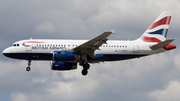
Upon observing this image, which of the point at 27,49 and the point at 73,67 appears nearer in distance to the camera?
the point at 27,49

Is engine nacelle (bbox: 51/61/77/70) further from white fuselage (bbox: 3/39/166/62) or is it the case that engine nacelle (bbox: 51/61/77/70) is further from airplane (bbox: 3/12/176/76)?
white fuselage (bbox: 3/39/166/62)

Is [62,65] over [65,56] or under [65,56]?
under

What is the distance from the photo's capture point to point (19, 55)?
2119 inches

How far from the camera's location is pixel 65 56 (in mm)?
51656

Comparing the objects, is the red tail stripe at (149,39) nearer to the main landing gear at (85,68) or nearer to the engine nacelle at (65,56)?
the main landing gear at (85,68)

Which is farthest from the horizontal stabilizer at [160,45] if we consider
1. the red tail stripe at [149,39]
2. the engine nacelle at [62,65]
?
the engine nacelle at [62,65]

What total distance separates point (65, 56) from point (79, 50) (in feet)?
7.64

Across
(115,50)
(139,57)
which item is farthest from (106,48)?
(139,57)

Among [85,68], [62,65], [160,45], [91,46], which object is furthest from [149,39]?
[62,65]

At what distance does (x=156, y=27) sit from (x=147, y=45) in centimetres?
476

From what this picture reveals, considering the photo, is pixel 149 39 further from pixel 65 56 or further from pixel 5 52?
pixel 5 52

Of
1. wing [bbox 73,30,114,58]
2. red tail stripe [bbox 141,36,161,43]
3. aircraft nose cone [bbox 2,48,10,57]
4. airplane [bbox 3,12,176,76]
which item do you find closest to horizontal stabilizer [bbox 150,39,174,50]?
airplane [bbox 3,12,176,76]

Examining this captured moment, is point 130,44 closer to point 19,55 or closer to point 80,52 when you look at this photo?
point 80,52

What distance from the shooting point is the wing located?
49453mm
